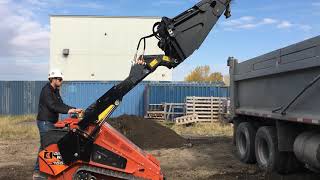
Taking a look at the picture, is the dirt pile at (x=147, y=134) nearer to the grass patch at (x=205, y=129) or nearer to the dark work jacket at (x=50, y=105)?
the grass patch at (x=205, y=129)

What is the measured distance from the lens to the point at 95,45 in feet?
145

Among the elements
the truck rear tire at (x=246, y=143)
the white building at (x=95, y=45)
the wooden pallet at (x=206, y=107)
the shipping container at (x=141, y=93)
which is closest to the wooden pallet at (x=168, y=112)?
the shipping container at (x=141, y=93)

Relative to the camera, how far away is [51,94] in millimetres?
8359

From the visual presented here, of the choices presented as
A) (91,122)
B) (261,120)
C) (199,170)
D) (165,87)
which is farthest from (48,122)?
(165,87)

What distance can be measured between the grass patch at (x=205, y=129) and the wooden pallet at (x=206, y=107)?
77 cm

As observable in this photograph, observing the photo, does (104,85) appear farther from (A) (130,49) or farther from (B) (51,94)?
(B) (51,94)

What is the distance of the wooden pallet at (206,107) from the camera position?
2758cm

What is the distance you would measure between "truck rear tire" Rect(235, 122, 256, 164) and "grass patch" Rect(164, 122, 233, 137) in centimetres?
860

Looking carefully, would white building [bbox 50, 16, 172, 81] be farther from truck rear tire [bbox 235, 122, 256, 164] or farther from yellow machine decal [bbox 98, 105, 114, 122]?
yellow machine decal [bbox 98, 105, 114, 122]

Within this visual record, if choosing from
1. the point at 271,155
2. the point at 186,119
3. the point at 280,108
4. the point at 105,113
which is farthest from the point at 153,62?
the point at 186,119

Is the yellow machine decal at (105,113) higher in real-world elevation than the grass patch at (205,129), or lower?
higher

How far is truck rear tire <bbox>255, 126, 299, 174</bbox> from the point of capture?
32.1ft

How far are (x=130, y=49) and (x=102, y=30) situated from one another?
3.02 metres

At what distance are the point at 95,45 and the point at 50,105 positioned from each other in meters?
36.5
